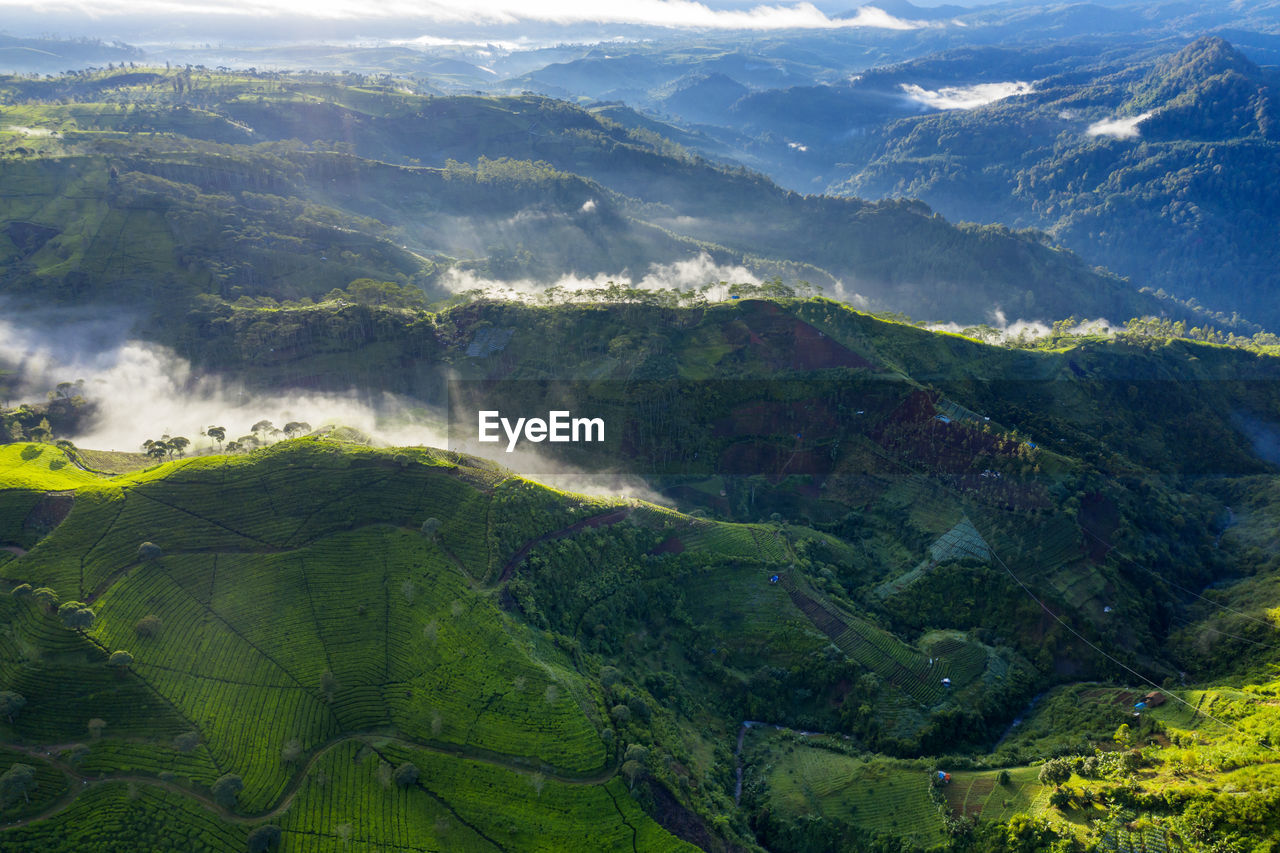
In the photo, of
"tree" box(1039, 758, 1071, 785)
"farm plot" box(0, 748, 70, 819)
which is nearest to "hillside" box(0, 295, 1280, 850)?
"farm plot" box(0, 748, 70, 819)

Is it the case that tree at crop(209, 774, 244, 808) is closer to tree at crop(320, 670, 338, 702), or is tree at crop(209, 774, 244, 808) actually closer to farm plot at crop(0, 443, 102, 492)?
tree at crop(320, 670, 338, 702)

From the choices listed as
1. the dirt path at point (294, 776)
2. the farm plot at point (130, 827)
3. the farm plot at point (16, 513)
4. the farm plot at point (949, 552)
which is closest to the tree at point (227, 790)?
the dirt path at point (294, 776)

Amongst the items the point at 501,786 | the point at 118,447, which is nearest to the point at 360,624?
the point at 501,786

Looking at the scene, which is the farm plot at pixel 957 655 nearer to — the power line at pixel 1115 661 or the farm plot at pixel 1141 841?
the power line at pixel 1115 661

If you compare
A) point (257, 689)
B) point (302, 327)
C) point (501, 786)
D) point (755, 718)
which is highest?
point (302, 327)

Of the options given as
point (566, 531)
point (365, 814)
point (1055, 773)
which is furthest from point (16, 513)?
point (1055, 773)

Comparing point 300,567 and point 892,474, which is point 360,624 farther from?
point 892,474
